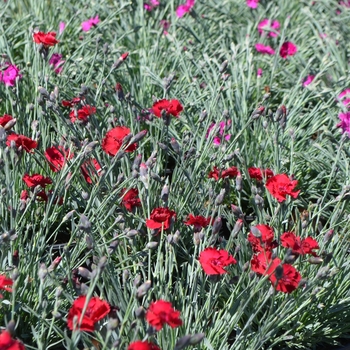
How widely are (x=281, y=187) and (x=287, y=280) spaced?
1.28 ft

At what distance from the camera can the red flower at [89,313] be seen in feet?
5.47

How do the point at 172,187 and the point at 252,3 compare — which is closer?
the point at 172,187

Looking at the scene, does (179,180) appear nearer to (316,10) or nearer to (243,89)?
(243,89)

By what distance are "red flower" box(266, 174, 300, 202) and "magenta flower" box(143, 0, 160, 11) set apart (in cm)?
234

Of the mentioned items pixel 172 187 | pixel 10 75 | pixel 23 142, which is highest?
pixel 23 142

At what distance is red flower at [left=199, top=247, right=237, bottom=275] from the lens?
1910 millimetres

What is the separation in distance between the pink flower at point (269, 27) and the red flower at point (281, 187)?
1.90m

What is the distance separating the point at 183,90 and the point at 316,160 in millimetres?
797

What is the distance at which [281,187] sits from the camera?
2.23m

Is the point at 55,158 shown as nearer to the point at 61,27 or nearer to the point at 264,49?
the point at 61,27

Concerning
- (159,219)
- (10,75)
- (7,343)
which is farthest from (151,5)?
(7,343)

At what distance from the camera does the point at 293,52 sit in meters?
3.82

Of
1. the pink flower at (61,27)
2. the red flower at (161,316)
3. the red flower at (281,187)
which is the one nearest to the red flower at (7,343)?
the red flower at (161,316)

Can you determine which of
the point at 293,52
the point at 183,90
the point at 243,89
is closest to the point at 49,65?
the point at 183,90
